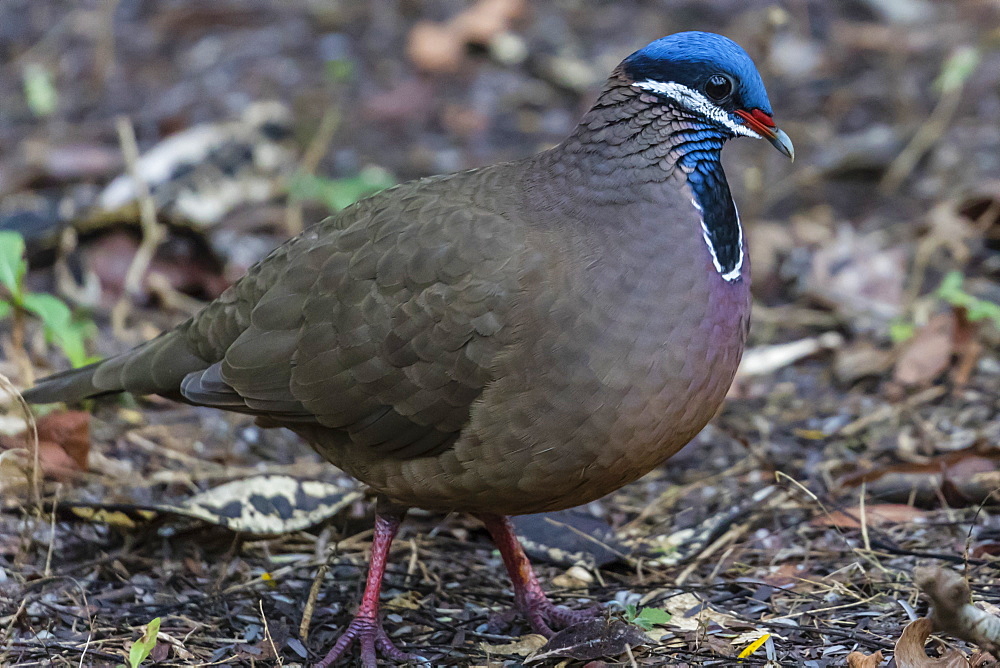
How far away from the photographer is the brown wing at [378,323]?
3475 millimetres

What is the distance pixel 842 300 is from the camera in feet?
19.8

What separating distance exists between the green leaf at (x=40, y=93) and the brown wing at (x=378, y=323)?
4365 mm

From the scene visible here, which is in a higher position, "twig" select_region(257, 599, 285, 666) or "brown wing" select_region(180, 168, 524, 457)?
"brown wing" select_region(180, 168, 524, 457)

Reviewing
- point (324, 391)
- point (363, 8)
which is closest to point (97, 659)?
point (324, 391)

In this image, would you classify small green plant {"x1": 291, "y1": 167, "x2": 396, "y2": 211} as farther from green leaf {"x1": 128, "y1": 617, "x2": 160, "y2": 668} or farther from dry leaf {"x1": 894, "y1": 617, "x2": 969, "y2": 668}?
dry leaf {"x1": 894, "y1": 617, "x2": 969, "y2": 668}

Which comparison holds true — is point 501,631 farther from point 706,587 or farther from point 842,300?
point 842,300

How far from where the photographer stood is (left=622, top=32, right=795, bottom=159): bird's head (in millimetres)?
3475

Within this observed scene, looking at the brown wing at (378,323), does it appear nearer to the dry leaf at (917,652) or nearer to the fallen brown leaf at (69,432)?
the fallen brown leaf at (69,432)

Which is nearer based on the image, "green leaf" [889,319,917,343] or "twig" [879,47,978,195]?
"green leaf" [889,319,917,343]

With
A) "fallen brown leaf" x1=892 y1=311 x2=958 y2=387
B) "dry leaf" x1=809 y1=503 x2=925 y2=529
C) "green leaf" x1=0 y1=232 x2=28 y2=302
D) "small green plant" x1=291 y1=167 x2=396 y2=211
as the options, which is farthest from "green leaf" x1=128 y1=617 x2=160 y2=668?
"fallen brown leaf" x1=892 y1=311 x2=958 y2=387

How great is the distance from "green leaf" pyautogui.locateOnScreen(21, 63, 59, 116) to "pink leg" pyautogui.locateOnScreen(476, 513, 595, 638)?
205 inches

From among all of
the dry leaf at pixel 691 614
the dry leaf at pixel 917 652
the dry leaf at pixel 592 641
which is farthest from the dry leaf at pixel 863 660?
the dry leaf at pixel 592 641

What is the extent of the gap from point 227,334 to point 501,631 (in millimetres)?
1394

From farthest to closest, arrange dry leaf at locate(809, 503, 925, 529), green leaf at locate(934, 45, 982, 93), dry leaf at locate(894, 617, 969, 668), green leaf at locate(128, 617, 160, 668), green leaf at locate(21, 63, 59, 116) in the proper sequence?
1. green leaf at locate(21, 63, 59, 116)
2. green leaf at locate(934, 45, 982, 93)
3. dry leaf at locate(809, 503, 925, 529)
4. green leaf at locate(128, 617, 160, 668)
5. dry leaf at locate(894, 617, 969, 668)
